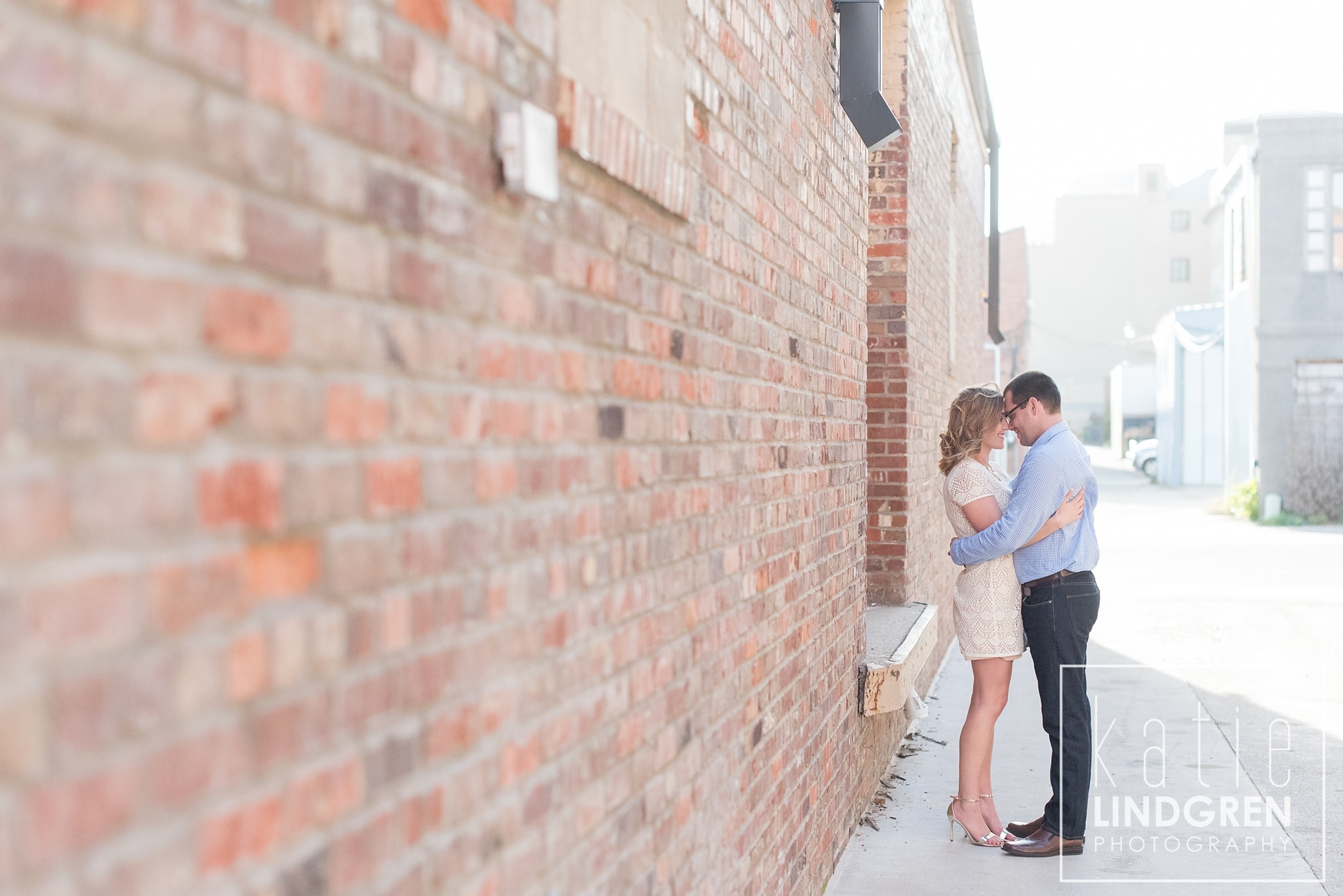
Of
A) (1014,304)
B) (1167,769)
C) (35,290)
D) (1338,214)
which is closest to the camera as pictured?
(35,290)

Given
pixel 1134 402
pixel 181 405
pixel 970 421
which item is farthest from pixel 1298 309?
pixel 1134 402

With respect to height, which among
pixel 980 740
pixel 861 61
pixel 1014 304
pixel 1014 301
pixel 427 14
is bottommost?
pixel 980 740

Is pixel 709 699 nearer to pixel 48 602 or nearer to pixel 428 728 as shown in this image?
pixel 428 728

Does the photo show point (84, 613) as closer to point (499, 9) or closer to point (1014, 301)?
point (499, 9)

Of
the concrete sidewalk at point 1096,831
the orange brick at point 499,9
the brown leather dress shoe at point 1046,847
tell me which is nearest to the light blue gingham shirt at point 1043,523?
Result: the brown leather dress shoe at point 1046,847

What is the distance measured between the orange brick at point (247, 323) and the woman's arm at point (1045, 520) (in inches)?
147

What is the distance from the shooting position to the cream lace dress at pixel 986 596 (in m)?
4.45

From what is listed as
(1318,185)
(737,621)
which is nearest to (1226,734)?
(737,621)

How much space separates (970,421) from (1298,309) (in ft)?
65.0

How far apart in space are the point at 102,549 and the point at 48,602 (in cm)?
6

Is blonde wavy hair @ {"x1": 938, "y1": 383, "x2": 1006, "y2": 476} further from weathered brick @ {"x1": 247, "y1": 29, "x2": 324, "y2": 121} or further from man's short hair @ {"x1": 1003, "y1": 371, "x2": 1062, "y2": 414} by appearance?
weathered brick @ {"x1": 247, "y1": 29, "x2": 324, "y2": 121}

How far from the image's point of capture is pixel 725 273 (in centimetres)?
262

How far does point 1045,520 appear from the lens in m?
4.30

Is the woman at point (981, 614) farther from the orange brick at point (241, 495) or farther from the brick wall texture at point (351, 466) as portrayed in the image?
the orange brick at point (241, 495)
